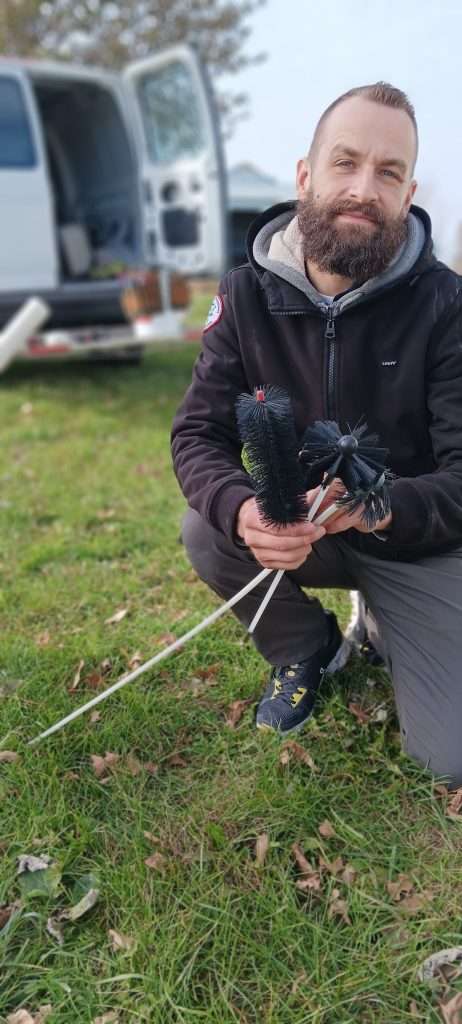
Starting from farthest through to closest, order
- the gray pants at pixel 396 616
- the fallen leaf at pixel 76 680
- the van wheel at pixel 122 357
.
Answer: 1. the van wheel at pixel 122 357
2. the fallen leaf at pixel 76 680
3. the gray pants at pixel 396 616

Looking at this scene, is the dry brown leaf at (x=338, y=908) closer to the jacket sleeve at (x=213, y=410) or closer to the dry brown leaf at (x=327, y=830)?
the dry brown leaf at (x=327, y=830)

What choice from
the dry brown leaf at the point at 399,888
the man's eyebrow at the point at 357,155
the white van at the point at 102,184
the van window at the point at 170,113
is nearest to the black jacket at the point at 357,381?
the man's eyebrow at the point at 357,155

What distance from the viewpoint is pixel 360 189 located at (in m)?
1.98

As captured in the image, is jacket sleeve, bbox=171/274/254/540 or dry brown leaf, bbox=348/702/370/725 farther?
dry brown leaf, bbox=348/702/370/725

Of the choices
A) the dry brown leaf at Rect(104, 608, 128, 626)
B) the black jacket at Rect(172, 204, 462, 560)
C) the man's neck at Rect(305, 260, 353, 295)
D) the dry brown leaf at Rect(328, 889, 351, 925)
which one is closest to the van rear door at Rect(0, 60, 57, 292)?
the dry brown leaf at Rect(104, 608, 128, 626)

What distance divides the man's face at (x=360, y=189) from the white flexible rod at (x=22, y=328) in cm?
403

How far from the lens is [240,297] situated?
86.6 inches

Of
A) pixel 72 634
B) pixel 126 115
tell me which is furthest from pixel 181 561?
pixel 126 115

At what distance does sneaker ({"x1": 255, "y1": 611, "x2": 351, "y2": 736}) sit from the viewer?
7.42 ft

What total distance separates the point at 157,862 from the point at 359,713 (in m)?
0.74

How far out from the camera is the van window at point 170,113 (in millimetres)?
6738

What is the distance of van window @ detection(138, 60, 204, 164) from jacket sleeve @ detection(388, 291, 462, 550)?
540 cm

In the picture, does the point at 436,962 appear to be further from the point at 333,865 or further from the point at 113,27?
the point at 113,27

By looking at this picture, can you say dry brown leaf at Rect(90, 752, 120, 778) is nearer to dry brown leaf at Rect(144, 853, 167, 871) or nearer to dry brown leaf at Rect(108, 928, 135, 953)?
dry brown leaf at Rect(144, 853, 167, 871)
